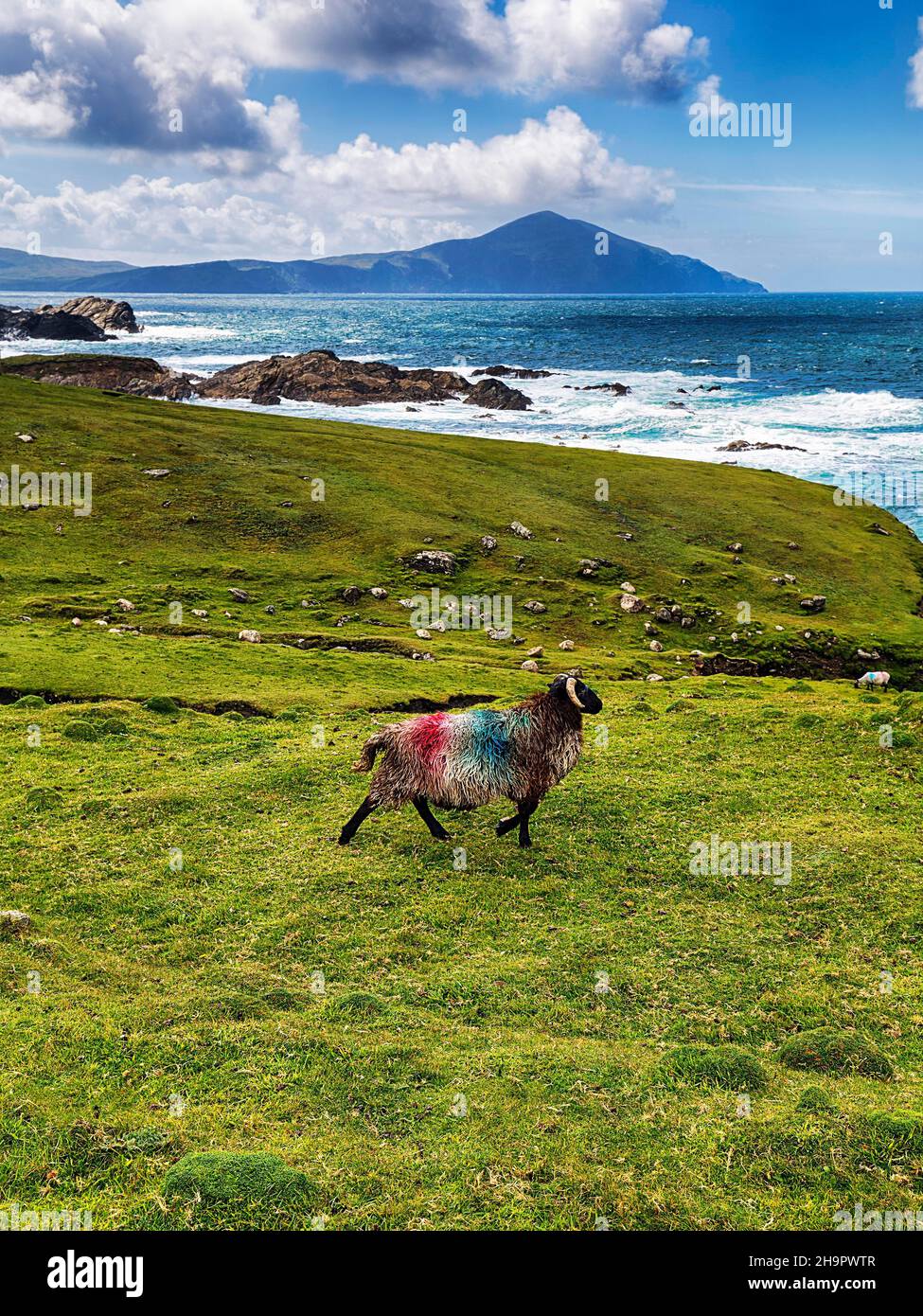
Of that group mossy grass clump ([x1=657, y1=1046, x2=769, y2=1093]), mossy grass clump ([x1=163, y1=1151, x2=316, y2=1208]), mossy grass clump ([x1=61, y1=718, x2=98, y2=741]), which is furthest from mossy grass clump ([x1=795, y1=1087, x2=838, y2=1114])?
mossy grass clump ([x1=61, y1=718, x2=98, y2=741])

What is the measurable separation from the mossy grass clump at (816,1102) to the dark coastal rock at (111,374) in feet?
319

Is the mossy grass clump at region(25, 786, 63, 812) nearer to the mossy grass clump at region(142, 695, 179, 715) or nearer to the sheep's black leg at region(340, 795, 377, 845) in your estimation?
the sheep's black leg at region(340, 795, 377, 845)

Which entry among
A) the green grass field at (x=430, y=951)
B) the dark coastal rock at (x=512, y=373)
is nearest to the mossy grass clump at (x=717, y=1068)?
the green grass field at (x=430, y=951)

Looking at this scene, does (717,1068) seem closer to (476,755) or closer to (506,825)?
(476,755)

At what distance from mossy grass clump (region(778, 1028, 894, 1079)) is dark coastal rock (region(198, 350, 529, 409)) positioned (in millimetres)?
112060

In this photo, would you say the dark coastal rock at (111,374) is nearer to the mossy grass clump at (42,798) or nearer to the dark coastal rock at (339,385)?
the dark coastal rock at (339,385)

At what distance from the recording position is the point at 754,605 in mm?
45812

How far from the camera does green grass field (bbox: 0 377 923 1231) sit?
919 cm

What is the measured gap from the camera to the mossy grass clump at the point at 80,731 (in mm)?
24125

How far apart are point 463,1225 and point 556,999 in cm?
488

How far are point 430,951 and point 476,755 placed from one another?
12.7 feet

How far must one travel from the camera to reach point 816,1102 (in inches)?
412

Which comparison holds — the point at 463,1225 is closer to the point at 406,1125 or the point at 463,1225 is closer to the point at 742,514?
the point at 406,1125
